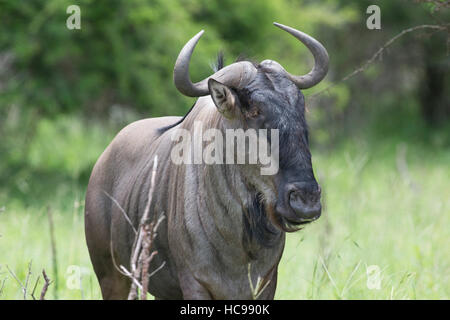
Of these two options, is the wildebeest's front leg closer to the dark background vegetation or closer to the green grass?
the green grass

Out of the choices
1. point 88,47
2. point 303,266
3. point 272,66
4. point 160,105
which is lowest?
point 303,266

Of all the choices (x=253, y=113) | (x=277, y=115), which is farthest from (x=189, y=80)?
(x=277, y=115)

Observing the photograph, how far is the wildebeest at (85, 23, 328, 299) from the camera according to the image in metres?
3.46

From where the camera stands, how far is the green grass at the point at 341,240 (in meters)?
5.26

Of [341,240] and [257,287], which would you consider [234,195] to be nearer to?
[257,287]

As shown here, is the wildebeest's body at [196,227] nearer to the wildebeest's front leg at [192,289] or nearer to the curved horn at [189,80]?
the wildebeest's front leg at [192,289]

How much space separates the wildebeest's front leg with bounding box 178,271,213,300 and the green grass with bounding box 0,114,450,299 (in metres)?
0.83

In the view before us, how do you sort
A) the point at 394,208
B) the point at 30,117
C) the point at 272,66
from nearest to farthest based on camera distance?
the point at 272,66
the point at 394,208
the point at 30,117

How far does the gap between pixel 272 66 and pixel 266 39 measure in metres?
10.5

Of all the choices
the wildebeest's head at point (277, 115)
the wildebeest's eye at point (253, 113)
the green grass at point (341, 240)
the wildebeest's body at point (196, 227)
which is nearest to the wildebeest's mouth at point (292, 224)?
the wildebeest's head at point (277, 115)

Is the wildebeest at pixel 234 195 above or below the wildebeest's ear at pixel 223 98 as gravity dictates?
below

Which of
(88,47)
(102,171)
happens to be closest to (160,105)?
(88,47)
